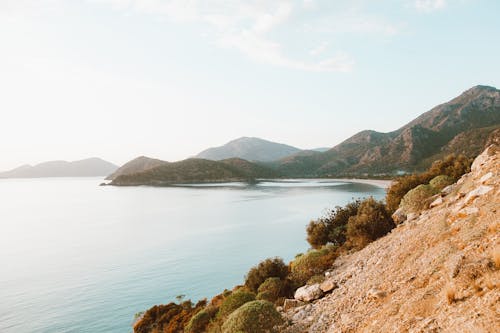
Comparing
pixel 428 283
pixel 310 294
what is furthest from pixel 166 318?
pixel 428 283

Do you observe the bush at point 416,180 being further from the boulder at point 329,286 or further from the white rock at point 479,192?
the boulder at point 329,286

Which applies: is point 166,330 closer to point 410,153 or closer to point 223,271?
point 223,271

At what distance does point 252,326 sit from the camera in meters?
11.2

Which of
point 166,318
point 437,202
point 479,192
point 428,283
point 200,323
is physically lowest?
point 166,318

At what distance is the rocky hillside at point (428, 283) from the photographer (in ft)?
22.3

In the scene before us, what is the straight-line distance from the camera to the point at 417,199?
22.0 metres

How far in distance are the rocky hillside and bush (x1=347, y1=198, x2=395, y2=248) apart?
14.9ft

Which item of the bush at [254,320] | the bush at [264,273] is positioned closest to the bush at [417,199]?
the bush at [264,273]

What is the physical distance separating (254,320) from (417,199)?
16039 mm

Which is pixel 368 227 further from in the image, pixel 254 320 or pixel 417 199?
pixel 254 320

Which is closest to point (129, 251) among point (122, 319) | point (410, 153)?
point (122, 319)

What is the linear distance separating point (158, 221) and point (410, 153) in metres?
179

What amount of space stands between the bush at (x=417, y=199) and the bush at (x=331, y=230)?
573 centimetres

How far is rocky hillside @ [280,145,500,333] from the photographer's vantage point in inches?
267
